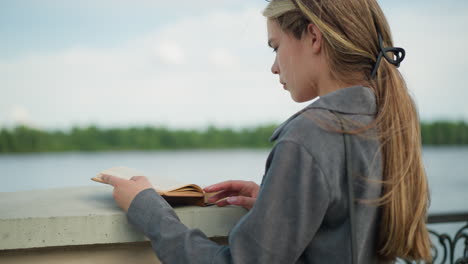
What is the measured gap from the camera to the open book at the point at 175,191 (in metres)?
1.29

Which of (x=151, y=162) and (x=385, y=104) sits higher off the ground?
(x=385, y=104)

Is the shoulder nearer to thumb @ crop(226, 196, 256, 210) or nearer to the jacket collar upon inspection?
the jacket collar

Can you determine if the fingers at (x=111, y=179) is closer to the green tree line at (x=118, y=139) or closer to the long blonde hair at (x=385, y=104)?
the long blonde hair at (x=385, y=104)

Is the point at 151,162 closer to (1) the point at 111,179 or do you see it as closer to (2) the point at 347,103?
(1) the point at 111,179

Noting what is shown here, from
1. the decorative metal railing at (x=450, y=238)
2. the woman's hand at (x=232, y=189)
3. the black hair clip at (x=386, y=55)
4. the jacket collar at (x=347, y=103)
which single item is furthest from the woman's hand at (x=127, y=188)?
the decorative metal railing at (x=450, y=238)

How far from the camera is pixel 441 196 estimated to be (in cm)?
930

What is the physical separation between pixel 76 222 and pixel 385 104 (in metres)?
0.78

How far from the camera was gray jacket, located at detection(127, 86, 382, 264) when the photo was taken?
100 centimetres

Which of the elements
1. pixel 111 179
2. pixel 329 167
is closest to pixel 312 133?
pixel 329 167

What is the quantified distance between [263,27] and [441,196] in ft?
29.3

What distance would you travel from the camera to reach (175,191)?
1.30 metres

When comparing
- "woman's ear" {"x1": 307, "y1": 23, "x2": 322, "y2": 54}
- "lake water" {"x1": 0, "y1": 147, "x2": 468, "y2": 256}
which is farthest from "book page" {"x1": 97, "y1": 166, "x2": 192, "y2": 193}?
"lake water" {"x1": 0, "y1": 147, "x2": 468, "y2": 256}

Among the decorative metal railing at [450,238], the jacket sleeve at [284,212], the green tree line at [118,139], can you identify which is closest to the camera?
the jacket sleeve at [284,212]

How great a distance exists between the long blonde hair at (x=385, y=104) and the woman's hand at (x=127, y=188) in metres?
0.53
